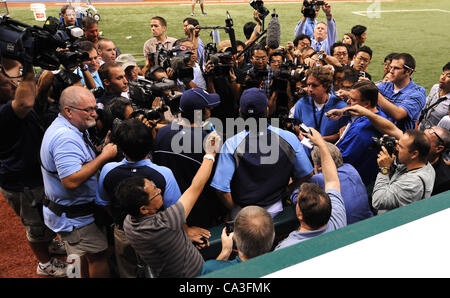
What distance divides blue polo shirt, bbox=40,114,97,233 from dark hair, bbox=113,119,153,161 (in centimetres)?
36

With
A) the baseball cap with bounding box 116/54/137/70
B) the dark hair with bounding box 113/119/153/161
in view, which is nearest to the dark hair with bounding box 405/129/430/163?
the dark hair with bounding box 113/119/153/161

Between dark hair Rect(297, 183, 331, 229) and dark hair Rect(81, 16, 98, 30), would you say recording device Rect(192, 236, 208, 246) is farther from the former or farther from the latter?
dark hair Rect(81, 16, 98, 30)

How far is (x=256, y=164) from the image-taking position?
2609mm

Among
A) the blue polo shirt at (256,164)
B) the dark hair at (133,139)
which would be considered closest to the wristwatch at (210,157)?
the blue polo shirt at (256,164)

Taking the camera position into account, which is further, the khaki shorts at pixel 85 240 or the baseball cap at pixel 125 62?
the baseball cap at pixel 125 62

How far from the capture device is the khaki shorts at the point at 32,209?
3.09m

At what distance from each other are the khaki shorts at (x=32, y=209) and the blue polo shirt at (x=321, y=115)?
2686 mm

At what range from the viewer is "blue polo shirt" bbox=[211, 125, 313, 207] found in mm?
2627

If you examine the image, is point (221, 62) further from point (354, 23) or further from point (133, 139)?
point (354, 23)

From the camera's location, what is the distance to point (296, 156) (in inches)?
108

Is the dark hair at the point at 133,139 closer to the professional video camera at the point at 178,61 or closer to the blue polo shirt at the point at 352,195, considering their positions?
the blue polo shirt at the point at 352,195

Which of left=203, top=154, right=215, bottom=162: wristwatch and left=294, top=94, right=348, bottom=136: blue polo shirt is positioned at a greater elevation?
left=203, top=154, right=215, bottom=162: wristwatch
